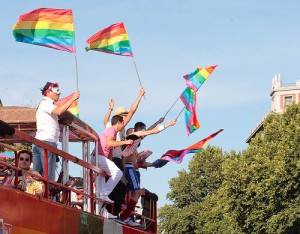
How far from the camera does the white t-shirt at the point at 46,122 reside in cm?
1036

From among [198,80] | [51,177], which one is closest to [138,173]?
[51,177]

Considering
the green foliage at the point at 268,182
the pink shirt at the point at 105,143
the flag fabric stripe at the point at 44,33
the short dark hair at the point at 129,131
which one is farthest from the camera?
the green foliage at the point at 268,182

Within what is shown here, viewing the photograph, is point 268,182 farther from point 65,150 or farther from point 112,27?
point 65,150

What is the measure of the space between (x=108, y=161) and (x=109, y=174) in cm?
16

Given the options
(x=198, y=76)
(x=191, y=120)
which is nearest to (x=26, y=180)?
(x=191, y=120)

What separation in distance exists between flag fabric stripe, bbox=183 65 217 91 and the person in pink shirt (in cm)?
619

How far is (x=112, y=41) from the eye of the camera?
14.5 meters

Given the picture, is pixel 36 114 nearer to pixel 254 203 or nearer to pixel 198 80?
pixel 198 80

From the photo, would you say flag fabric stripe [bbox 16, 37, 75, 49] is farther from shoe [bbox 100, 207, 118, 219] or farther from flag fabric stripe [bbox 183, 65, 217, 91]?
flag fabric stripe [bbox 183, 65, 217, 91]

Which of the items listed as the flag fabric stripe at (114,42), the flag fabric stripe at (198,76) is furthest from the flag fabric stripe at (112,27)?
the flag fabric stripe at (198,76)

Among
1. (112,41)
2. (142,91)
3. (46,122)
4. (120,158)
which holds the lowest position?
(46,122)

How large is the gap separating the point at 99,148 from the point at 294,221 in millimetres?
41115

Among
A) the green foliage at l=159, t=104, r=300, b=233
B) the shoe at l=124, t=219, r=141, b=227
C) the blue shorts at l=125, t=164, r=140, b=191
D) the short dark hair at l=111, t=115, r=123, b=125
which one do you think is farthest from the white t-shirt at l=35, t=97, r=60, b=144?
the green foliage at l=159, t=104, r=300, b=233

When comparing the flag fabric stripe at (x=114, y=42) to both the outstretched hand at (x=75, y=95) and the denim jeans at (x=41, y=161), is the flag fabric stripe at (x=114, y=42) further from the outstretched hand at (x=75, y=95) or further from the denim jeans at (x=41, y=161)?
the denim jeans at (x=41, y=161)
